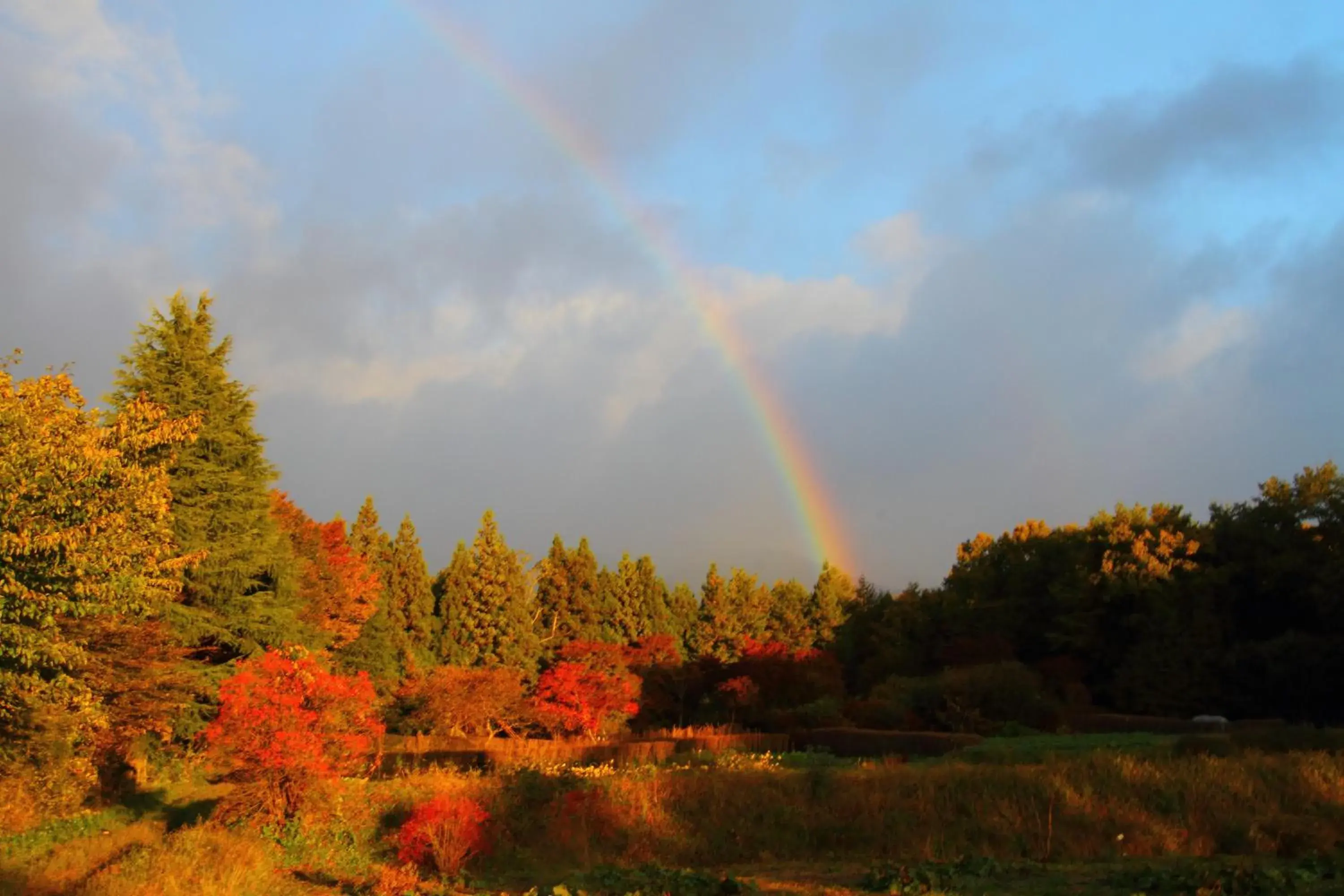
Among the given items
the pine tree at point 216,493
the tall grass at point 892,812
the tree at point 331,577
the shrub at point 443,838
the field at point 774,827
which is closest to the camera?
the field at point 774,827

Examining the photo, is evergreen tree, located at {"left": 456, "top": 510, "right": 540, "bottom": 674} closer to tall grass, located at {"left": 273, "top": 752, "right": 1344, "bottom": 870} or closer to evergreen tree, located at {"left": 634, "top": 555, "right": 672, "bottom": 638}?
evergreen tree, located at {"left": 634, "top": 555, "right": 672, "bottom": 638}

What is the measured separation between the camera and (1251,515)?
35312 millimetres

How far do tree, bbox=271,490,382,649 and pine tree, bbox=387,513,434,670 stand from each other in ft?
13.6

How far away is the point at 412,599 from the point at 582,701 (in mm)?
22522

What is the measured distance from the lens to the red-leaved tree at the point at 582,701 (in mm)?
28922

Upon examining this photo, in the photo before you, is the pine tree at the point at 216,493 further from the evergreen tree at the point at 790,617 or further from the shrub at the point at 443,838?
the evergreen tree at the point at 790,617

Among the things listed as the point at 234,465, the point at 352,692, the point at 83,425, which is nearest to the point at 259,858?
the point at 352,692

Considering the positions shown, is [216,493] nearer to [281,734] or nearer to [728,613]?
[281,734]

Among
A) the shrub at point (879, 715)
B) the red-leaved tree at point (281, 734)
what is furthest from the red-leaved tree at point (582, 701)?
the red-leaved tree at point (281, 734)

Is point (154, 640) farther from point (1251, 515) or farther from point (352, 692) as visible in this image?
point (1251, 515)

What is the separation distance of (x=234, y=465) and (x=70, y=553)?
1555 centimetres

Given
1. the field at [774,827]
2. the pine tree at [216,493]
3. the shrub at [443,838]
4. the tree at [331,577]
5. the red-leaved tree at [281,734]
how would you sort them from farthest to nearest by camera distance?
the tree at [331,577], the pine tree at [216,493], the red-leaved tree at [281,734], the shrub at [443,838], the field at [774,827]

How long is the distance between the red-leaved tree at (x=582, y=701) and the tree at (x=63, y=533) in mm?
15753

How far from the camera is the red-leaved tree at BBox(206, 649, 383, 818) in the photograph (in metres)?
15.1
